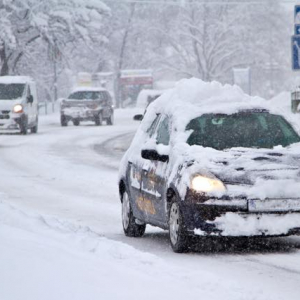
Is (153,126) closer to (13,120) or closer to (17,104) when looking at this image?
(17,104)

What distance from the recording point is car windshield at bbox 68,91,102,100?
47.9m

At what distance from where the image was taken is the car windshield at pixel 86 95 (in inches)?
1885

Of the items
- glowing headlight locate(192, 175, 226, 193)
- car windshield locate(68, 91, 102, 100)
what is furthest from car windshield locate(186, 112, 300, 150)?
car windshield locate(68, 91, 102, 100)

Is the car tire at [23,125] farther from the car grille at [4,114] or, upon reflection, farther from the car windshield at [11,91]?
the car windshield at [11,91]

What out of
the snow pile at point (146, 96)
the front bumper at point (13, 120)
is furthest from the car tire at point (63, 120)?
the snow pile at point (146, 96)

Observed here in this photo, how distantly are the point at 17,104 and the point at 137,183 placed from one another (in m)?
27.1

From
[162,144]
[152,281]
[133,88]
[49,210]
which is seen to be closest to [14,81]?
[49,210]

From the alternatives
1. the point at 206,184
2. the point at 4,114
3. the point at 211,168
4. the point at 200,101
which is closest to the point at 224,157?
the point at 211,168

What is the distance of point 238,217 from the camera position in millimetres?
9773

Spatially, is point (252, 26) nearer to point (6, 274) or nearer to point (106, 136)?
point (106, 136)

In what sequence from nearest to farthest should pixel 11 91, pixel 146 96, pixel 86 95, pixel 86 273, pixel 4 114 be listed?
pixel 86 273 → pixel 4 114 → pixel 11 91 → pixel 86 95 → pixel 146 96

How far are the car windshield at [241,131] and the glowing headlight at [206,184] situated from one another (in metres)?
0.73

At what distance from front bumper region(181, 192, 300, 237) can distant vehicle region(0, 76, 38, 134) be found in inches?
1136

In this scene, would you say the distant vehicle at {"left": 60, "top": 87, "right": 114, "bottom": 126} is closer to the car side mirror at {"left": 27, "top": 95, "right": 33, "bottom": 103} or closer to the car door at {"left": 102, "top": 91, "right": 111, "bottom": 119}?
the car door at {"left": 102, "top": 91, "right": 111, "bottom": 119}
